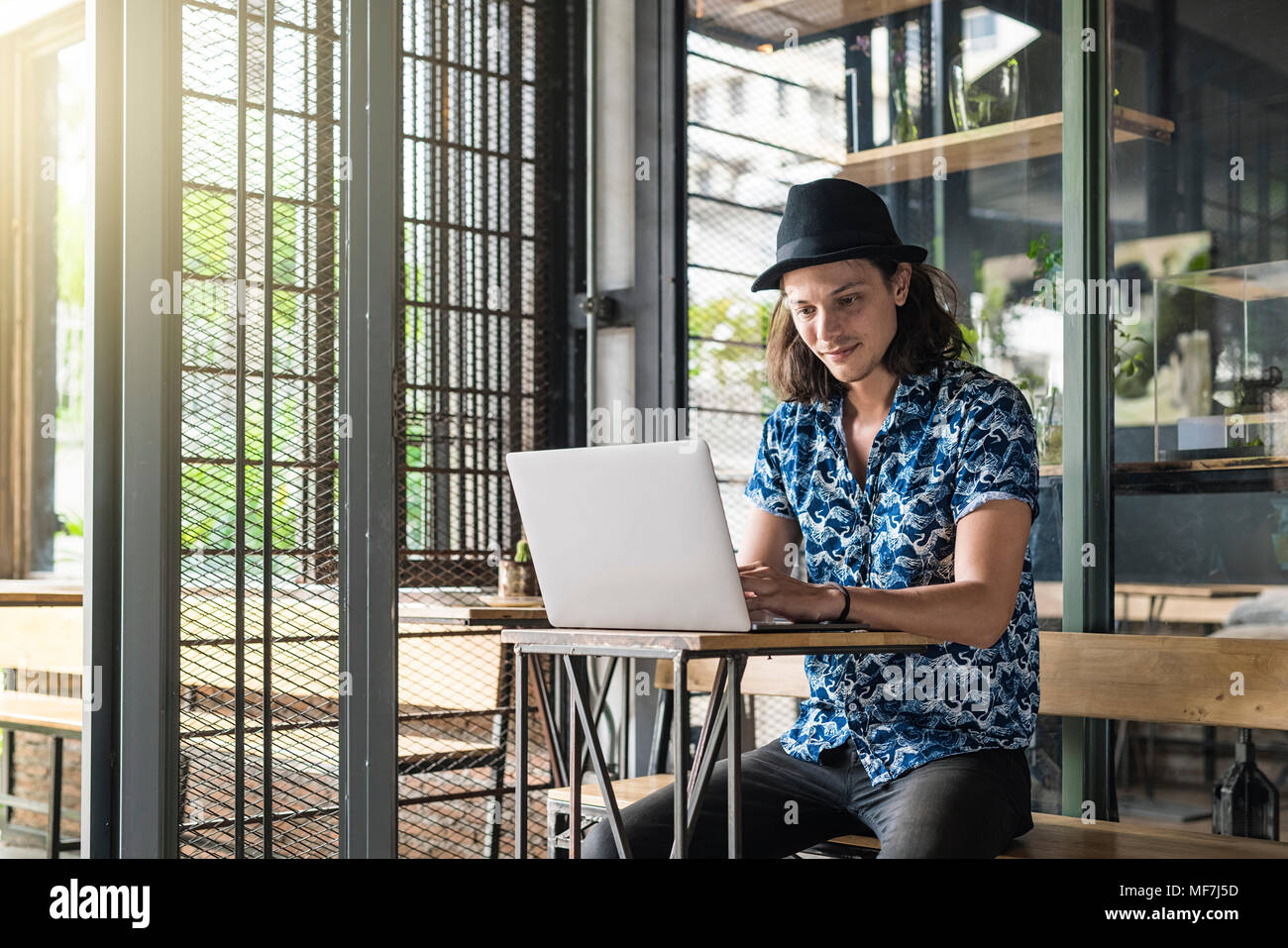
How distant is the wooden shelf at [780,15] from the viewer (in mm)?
3240

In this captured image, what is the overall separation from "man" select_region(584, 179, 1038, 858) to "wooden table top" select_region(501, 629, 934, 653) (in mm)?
76

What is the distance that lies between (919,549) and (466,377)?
1935mm

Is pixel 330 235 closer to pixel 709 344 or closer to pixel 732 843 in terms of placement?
pixel 732 843

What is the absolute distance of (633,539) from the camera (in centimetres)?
184

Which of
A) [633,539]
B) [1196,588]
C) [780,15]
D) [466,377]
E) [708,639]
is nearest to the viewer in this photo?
[708,639]

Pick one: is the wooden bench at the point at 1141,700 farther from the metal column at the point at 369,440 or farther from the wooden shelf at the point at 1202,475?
the metal column at the point at 369,440

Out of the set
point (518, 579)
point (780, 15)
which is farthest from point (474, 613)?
point (780, 15)

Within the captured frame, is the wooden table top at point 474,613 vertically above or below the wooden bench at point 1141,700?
above

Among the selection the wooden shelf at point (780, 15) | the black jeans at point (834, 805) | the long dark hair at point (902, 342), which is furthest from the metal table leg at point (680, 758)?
the wooden shelf at point (780, 15)

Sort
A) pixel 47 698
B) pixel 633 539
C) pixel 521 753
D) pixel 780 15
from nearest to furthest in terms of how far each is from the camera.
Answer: pixel 633 539, pixel 521 753, pixel 780 15, pixel 47 698

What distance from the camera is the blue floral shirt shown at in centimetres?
204

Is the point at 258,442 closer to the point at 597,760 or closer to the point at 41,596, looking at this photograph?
the point at 597,760

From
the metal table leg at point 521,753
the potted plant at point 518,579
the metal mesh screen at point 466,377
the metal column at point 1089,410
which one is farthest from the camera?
the metal mesh screen at point 466,377

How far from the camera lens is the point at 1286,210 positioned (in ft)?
8.50
